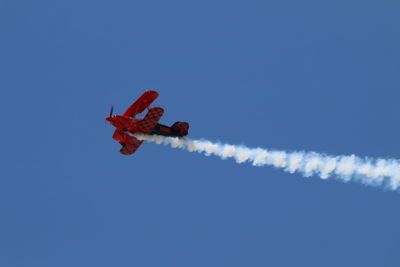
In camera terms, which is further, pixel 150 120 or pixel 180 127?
pixel 180 127

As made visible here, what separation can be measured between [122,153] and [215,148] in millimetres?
6404

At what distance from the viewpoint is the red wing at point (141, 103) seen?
40781 millimetres

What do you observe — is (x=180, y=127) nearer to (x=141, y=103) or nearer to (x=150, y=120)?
(x=150, y=120)

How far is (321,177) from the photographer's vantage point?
3975 centimetres

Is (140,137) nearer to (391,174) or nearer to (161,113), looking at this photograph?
(161,113)

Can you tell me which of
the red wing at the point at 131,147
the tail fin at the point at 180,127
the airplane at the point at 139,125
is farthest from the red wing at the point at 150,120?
the tail fin at the point at 180,127

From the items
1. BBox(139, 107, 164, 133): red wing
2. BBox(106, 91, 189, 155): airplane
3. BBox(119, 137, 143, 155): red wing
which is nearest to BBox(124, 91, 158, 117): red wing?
BBox(106, 91, 189, 155): airplane

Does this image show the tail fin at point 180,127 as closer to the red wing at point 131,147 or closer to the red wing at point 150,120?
the red wing at point 150,120

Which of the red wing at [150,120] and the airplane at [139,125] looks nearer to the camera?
the red wing at [150,120]

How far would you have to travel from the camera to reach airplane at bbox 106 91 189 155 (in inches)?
1583

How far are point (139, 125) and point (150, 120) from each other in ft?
2.97

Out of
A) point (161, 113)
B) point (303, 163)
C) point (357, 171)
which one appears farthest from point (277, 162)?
point (161, 113)

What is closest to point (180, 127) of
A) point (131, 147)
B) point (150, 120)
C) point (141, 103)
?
point (150, 120)

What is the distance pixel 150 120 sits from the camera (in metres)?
40.1
